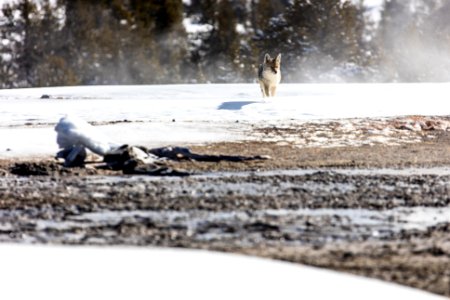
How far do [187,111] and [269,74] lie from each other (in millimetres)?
3137

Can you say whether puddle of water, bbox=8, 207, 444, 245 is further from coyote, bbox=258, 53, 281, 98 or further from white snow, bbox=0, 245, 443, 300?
coyote, bbox=258, 53, 281, 98

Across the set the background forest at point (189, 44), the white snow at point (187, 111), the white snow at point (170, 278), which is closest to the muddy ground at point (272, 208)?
the white snow at point (170, 278)

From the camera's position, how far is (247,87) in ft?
101

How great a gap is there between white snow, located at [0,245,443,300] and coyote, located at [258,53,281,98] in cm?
1611

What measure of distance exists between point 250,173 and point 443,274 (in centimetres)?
602

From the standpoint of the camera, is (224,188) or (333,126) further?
(333,126)

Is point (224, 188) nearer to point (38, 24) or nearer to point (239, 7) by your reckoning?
point (38, 24)

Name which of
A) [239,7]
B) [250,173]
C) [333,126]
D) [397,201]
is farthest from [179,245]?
[239,7]

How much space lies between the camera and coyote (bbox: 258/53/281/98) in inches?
924

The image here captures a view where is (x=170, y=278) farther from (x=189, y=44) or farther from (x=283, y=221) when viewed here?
(x=189, y=44)

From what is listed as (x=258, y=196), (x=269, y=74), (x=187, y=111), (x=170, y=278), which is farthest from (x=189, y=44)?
(x=170, y=278)

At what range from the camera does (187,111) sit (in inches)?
829

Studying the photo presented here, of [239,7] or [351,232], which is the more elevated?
[239,7]

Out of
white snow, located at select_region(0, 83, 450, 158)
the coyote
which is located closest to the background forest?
white snow, located at select_region(0, 83, 450, 158)
